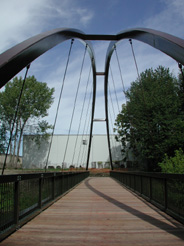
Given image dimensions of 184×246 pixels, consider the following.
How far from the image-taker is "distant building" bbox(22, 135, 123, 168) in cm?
3825

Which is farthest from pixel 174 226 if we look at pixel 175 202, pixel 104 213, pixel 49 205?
pixel 49 205

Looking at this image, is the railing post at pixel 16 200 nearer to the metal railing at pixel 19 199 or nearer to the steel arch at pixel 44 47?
the metal railing at pixel 19 199

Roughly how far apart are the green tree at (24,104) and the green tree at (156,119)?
1522 centimetres

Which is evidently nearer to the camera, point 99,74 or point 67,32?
point 67,32

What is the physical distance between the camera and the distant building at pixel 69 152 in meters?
38.2

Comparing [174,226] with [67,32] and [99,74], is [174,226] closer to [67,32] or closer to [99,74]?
[67,32]

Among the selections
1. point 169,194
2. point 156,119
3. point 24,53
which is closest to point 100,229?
point 169,194

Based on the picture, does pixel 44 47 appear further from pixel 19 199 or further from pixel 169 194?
pixel 169 194

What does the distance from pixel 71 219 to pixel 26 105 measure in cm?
3564

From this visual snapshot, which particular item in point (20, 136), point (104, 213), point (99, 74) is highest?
point (99, 74)

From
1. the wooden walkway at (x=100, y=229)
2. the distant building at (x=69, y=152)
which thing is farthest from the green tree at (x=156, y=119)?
the wooden walkway at (x=100, y=229)

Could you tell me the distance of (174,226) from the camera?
3.79 m

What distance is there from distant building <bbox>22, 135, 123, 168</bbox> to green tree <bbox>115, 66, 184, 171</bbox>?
29.8ft

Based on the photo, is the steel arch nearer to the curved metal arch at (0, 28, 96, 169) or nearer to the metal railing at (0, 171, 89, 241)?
the curved metal arch at (0, 28, 96, 169)
